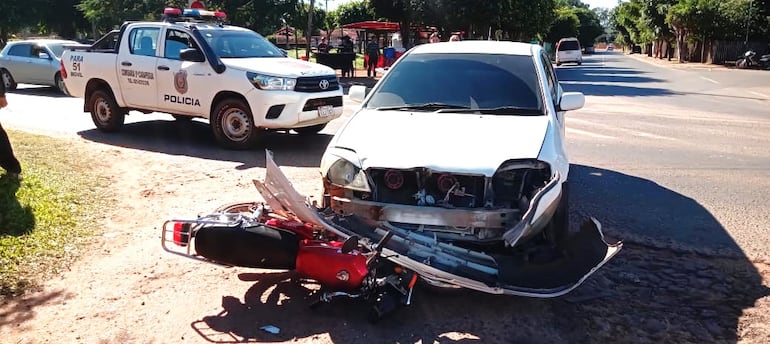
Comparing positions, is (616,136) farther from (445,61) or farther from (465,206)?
(465,206)

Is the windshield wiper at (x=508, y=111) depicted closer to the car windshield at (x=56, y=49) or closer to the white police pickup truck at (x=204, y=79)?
the white police pickup truck at (x=204, y=79)

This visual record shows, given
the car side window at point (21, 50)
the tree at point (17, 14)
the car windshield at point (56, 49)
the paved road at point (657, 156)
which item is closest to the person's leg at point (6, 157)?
the paved road at point (657, 156)

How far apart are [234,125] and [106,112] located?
280 cm

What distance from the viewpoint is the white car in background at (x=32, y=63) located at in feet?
58.1

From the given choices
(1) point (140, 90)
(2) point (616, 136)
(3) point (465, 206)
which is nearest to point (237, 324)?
(3) point (465, 206)

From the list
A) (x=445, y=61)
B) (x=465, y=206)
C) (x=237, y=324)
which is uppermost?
(x=445, y=61)

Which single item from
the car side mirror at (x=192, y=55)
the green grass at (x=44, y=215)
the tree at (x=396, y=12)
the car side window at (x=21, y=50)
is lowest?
the green grass at (x=44, y=215)

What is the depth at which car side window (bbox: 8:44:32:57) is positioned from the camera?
59.7 feet

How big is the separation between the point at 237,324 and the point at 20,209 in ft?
10.1

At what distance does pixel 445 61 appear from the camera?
6.04 metres

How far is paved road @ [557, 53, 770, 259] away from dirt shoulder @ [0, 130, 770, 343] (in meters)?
0.73

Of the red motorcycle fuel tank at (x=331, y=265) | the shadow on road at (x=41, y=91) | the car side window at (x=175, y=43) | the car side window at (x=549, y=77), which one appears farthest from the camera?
the shadow on road at (x=41, y=91)

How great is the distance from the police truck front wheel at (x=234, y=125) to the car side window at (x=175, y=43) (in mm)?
A: 1107

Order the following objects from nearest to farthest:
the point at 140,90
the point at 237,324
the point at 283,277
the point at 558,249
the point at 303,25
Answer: the point at 237,324 < the point at 558,249 < the point at 283,277 < the point at 140,90 < the point at 303,25
